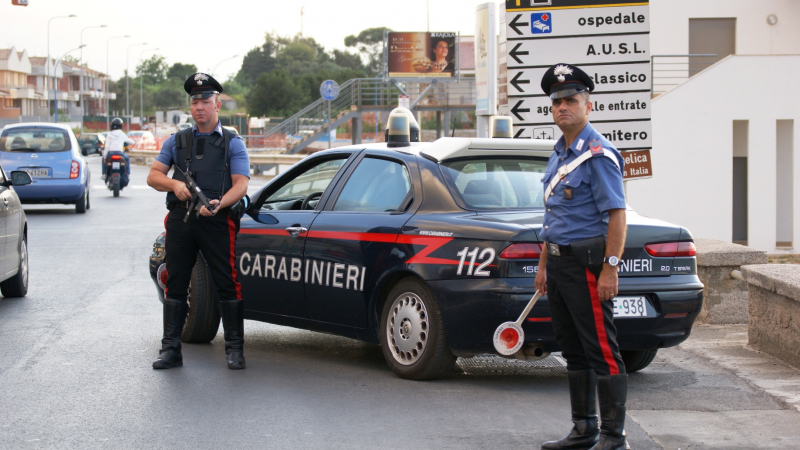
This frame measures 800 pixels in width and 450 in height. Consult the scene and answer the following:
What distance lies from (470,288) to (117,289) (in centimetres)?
566

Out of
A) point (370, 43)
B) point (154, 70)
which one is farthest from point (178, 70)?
point (370, 43)

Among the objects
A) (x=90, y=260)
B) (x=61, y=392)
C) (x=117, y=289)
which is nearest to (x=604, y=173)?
(x=61, y=392)

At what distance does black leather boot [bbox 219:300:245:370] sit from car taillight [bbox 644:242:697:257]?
8.64 ft

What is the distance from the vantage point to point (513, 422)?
17.5 ft

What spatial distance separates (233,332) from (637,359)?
8.54ft

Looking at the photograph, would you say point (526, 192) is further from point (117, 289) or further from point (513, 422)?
point (117, 289)

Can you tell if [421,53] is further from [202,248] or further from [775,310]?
[202,248]

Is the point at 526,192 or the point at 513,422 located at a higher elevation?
the point at 526,192

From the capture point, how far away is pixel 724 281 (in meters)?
8.44

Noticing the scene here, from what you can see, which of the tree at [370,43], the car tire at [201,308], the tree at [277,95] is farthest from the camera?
the tree at [370,43]


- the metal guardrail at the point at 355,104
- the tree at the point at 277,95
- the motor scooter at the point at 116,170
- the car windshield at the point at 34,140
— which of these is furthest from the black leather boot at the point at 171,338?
the tree at the point at 277,95

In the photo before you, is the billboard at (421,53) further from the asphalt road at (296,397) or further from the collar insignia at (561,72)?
the collar insignia at (561,72)

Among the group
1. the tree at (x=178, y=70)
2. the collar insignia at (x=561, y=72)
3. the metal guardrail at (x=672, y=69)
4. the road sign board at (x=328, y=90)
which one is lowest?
the collar insignia at (x=561, y=72)

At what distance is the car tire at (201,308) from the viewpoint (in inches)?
289
